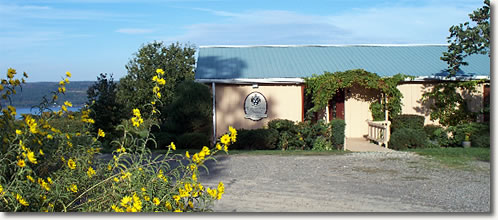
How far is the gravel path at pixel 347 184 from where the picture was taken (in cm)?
637

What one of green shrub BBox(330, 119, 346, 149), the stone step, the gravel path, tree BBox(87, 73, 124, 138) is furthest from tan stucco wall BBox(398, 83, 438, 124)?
tree BBox(87, 73, 124, 138)

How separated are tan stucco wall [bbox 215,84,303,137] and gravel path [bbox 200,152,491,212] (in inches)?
126

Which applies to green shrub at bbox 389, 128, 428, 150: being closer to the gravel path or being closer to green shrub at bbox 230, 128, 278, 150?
the gravel path

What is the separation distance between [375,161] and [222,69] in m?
5.68

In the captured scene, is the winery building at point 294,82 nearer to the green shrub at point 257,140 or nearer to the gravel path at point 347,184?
the green shrub at point 257,140

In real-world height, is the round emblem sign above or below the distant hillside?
below

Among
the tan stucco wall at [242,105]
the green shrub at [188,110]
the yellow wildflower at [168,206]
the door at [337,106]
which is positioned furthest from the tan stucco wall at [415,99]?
the yellow wildflower at [168,206]

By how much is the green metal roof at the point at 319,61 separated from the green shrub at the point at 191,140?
6.38 ft

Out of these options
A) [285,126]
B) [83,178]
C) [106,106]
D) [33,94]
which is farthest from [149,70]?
[83,178]

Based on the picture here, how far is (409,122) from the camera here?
45.1 feet

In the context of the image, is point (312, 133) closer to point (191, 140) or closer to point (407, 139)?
point (407, 139)

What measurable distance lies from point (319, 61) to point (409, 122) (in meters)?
3.09

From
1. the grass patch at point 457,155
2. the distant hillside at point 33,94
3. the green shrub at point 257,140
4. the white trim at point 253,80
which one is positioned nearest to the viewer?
the distant hillside at point 33,94

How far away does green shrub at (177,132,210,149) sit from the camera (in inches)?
502
